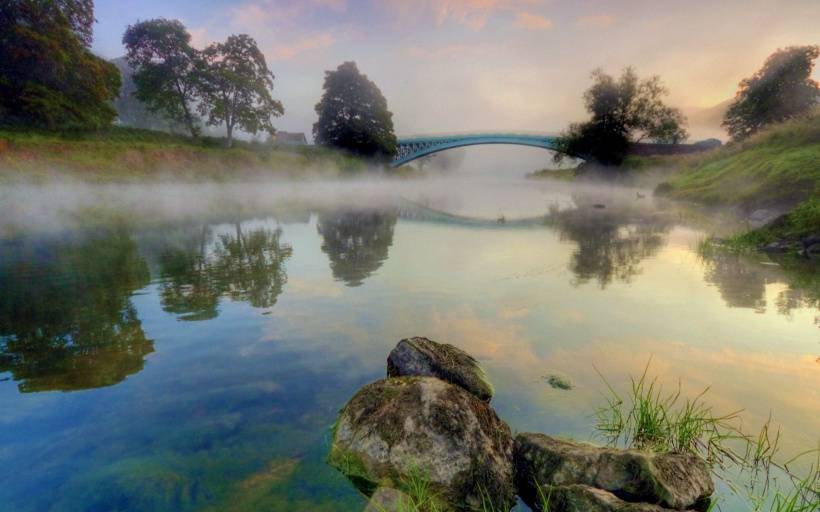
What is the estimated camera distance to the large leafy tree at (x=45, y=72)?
37.8 m

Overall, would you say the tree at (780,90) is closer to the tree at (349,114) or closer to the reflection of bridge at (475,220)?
the reflection of bridge at (475,220)

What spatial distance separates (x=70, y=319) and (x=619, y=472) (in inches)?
422

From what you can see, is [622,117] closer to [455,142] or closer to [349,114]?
[455,142]

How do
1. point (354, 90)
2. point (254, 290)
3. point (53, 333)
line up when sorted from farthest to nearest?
point (354, 90) < point (254, 290) < point (53, 333)

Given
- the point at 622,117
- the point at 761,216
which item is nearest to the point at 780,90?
the point at 622,117

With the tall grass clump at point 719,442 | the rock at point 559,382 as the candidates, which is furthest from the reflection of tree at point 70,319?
the tall grass clump at point 719,442

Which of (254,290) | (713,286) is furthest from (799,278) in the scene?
(254,290)

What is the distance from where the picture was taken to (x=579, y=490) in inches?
142

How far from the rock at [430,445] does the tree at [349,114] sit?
7940cm

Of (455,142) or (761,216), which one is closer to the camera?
(761,216)

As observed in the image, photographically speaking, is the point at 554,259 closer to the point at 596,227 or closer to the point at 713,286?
the point at 713,286

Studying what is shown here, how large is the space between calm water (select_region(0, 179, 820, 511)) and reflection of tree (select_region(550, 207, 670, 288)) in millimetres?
191

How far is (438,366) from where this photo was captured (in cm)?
564

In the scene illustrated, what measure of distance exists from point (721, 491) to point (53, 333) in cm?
1113
